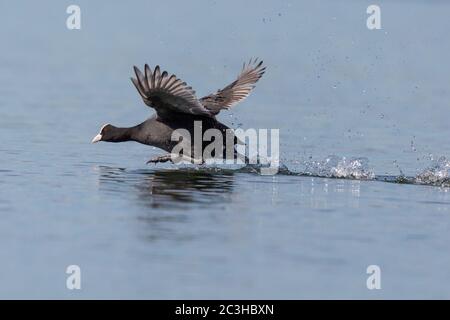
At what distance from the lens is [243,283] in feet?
23.0

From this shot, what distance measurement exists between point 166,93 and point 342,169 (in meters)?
1.96

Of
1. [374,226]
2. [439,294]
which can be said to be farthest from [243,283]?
[374,226]

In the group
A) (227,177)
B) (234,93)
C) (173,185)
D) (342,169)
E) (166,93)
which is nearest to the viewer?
(173,185)

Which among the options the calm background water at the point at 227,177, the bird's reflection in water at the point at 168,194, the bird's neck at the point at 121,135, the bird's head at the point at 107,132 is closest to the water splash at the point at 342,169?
the calm background water at the point at 227,177

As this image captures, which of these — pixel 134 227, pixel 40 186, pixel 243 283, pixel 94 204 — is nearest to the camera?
pixel 243 283

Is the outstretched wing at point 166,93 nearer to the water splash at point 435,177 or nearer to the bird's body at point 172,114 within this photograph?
the bird's body at point 172,114

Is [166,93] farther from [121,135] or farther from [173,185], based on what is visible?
[121,135]

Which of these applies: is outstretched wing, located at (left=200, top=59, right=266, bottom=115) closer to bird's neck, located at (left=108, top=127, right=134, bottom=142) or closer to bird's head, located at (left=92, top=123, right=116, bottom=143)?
bird's neck, located at (left=108, top=127, right=134, bottom=142)

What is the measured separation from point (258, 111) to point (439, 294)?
9.44 meters

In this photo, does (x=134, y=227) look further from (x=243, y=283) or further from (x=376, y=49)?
(x=376, y=49)

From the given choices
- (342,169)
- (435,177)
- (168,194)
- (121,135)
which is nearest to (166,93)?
(121,135)

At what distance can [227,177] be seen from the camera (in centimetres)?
1125

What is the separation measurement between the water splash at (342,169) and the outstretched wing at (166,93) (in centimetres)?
126

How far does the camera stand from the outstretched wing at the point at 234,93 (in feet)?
40.0
